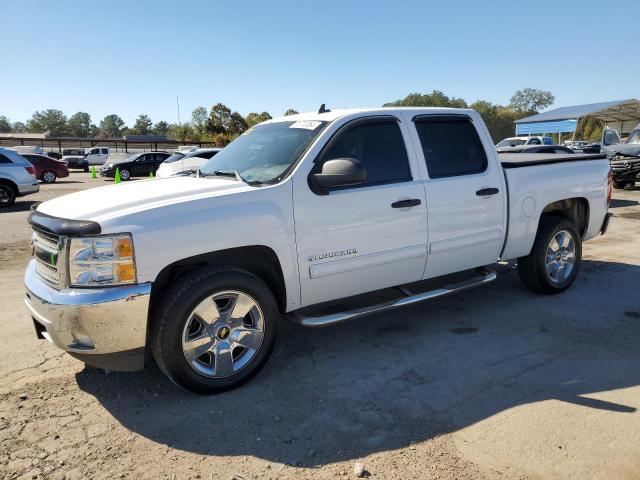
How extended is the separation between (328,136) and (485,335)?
221 centimetres

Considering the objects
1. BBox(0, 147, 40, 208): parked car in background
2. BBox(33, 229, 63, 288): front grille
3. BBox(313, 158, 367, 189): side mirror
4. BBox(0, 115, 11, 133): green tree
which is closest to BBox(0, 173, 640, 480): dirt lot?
BBox(33, 229, 63, 288): front grille

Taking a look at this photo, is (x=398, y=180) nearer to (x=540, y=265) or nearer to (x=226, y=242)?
(x=226, y=242)

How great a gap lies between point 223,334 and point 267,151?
61.5 inches

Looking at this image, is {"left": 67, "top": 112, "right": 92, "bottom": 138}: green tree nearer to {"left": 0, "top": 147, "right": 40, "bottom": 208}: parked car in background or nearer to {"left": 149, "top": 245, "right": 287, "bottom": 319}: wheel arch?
{"left": 0, "top": 147, "right": 40, "bottom": 208}: parked car in background

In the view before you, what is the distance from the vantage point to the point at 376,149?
411cm

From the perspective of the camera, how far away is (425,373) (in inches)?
145

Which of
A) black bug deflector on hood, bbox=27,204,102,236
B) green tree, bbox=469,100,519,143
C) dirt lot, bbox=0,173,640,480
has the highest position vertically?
green tree, bbox=469,100,519,143

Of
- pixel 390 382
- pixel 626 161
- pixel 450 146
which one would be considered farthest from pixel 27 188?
pixel 626 161

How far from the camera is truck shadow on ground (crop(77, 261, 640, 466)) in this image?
9.70 ft

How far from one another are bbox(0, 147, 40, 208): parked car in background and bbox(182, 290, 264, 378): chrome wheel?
13410 mm

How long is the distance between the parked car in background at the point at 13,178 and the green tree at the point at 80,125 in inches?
4923

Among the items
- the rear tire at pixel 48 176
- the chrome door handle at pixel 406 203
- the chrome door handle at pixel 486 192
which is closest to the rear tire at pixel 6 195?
the rear tire at pixel 48 176

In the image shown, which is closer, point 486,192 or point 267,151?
point 267,151

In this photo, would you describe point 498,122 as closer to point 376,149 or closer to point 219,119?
point 219,119
